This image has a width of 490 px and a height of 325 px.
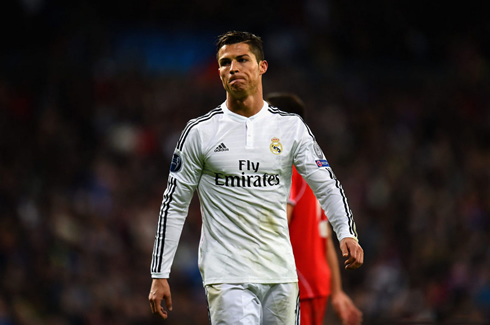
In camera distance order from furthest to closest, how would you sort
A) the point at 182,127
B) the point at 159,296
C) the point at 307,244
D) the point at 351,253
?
1. the point at 182,127
2. the point at 307,244
3. the point at 159,296
4. the point at 351,253

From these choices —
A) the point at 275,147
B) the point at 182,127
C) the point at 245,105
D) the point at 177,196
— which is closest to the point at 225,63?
the point at 245,105

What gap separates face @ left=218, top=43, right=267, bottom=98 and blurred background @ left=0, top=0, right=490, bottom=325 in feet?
15.8

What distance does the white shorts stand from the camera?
10.8 feet

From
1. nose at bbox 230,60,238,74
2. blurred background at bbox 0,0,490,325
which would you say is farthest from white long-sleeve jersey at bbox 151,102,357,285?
blurred background at bbox 0,0,490,325

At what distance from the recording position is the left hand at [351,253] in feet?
10.3

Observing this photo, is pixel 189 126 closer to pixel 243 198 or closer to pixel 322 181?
pixel 243 198

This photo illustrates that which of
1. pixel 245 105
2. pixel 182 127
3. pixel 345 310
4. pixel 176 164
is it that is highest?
pixel 182 127

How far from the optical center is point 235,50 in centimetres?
349

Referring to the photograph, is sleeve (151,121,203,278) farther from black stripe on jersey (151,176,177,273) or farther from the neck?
the neck

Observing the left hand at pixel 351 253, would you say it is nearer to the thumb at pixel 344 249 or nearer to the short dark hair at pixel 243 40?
the thumb at pixel 344 249

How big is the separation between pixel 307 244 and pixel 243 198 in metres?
1.00
